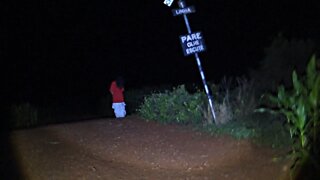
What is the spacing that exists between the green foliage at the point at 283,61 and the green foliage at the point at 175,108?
3.96 m

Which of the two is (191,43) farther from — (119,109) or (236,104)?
(119,109)

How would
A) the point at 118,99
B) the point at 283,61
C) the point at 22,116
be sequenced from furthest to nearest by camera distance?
the point at 22,116 < the point at 283,61 < the point at 118,99

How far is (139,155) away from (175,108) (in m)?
4.09

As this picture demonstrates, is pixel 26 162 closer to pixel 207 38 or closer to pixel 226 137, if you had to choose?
pixel 226 137

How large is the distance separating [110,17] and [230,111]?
27392 millimetres

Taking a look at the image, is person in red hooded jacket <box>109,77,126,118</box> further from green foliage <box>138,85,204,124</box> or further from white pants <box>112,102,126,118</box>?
green foliage <box>138,85,204,124</box>

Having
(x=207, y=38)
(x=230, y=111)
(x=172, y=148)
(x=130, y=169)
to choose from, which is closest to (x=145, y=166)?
(x=130, y=169)

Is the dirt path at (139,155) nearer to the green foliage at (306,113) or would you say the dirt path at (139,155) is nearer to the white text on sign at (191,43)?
the green foliage at (306,113)

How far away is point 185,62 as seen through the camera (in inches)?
1426

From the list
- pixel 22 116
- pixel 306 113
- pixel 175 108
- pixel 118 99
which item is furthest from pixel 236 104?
pixel 22 116

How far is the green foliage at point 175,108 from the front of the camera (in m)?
14.0

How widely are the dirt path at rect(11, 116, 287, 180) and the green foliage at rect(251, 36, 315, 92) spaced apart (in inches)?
236

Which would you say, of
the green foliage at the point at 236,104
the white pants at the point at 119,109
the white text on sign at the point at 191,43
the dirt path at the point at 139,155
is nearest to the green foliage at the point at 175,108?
the green foliage at the point at 236,104

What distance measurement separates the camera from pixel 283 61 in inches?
730
